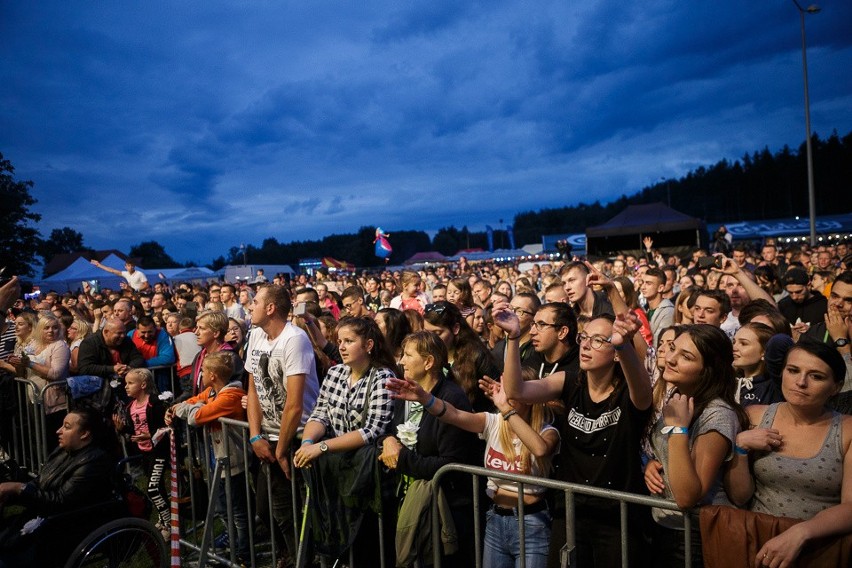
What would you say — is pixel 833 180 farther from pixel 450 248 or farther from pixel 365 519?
pixel 365 519

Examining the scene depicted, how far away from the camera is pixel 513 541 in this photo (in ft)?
9.37

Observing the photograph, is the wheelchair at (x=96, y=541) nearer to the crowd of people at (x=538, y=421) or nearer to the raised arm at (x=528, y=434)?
the crowd of people at (x=538, y=421)

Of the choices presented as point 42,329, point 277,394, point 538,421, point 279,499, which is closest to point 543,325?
point 538,421

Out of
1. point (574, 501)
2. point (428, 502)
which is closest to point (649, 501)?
point (574, 501)

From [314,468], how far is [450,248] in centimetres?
10824

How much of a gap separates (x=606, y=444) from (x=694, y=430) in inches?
17.6

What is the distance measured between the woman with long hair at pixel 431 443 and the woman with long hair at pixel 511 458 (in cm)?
11

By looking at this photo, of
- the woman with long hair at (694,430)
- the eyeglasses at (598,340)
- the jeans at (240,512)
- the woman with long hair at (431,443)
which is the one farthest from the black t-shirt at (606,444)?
the jeans at (240,512)

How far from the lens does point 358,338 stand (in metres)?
3.54

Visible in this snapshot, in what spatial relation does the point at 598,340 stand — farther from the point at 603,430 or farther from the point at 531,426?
the point at 531,426

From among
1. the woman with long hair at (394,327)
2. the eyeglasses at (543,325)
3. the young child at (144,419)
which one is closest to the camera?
the eyeglasses at (543,325)

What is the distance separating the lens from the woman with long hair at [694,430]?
2.12m

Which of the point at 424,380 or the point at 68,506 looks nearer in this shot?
the point at 424,380

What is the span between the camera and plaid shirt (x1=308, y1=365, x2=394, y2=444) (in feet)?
10.9
